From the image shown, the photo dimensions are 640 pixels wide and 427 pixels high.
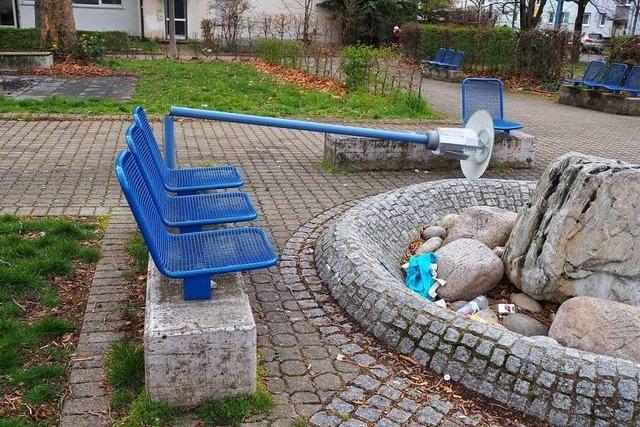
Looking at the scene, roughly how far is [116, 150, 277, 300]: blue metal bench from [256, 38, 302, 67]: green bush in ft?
52.1

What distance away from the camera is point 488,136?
4523mm

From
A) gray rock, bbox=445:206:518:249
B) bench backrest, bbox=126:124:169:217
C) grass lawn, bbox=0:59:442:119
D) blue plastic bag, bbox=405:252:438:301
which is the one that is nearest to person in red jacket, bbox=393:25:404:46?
grass lawn, bbox=0:59:442:119

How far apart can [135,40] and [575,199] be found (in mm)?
28199

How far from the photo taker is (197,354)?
3.04m

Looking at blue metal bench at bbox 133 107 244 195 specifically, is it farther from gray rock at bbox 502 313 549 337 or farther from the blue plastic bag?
gray rock at bbox 502 313 549 337

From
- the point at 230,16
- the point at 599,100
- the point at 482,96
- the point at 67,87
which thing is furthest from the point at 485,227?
the point at 230,16

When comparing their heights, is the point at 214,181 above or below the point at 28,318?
above

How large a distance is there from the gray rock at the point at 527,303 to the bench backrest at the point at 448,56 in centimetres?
1986

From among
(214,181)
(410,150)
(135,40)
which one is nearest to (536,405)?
(214,181)

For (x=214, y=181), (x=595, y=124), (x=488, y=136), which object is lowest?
(x=595, y=124)

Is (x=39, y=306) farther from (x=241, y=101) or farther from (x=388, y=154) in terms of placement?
(x=241, y=101)

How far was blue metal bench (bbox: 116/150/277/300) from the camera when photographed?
120 inches

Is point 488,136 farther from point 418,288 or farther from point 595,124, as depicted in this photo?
point 595,124

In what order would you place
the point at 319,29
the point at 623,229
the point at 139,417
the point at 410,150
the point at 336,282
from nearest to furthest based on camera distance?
the point at 139,417 < the point at 623,229 < the point at 336,282 < the point at 410,150 < the point at 319,29
